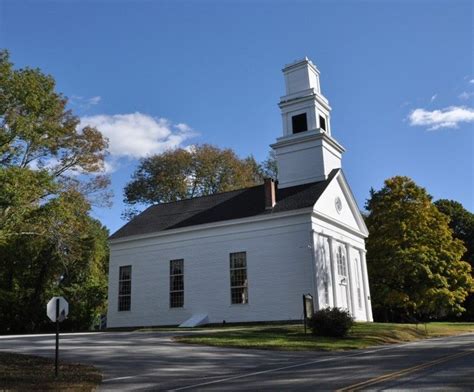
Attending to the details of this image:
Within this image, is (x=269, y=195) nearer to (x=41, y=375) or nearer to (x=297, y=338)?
(x=297, y=338)

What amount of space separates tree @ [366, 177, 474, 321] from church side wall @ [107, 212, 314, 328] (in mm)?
12223

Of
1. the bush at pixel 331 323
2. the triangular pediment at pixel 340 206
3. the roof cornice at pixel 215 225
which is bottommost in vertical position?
the bush at pixel 331 323

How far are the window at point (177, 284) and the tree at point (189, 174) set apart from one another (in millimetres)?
21639

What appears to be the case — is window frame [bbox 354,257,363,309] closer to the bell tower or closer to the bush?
the bell tower

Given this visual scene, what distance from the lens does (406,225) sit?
Answer: 40.7 m

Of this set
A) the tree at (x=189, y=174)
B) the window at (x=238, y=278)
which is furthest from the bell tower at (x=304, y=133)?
the tree at (x=189, y=174)

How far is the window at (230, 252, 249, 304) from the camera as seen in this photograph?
106ft

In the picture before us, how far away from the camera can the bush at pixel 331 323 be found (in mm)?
23359

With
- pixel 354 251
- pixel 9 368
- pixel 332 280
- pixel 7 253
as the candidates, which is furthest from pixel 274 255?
pixel 7 253

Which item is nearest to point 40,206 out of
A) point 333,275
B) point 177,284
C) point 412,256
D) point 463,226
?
point 177,284

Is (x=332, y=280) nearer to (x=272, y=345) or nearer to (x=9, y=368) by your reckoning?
(x=272, y=345)

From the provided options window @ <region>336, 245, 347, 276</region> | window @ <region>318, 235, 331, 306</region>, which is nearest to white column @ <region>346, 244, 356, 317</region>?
window @ <region>336, 245, 347, 276</region>

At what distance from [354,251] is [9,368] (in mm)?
28653

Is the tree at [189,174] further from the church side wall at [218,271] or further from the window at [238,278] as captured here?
the window at [238,278]
